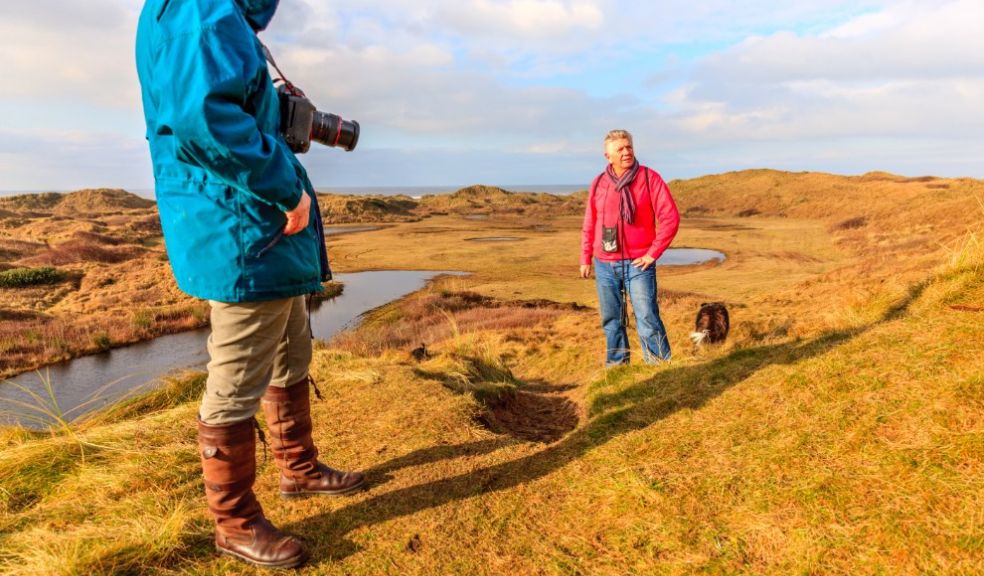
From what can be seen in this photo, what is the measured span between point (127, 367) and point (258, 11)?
487 inches

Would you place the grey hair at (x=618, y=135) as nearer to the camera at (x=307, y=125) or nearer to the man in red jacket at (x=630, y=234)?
the man in red jacket at (x=630, y=234)

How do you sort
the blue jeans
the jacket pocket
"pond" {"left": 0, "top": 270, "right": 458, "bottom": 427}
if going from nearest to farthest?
1. the jacket pocket
2. the blue jeans
3. "pond" {"left": 0, "top": 270, "right": 458, "bottom": 427}

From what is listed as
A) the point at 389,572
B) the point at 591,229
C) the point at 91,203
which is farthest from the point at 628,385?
the point at 91,203

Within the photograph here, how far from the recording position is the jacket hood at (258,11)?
2.55 meters

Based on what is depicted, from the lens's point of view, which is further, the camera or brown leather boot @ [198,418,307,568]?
the camera

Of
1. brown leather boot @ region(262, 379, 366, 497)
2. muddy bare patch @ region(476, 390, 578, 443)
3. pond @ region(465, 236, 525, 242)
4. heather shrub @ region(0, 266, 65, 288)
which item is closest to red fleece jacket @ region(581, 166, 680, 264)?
muddy bare patch @ region(476, 390, 578, 443)

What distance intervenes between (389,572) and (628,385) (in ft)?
11.0

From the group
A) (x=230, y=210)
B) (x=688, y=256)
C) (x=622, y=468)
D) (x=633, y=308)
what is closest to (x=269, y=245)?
(x=230, y=210)

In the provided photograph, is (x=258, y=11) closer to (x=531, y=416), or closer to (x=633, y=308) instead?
(x=531, y=416)

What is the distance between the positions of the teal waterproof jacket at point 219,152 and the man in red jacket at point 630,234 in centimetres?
407

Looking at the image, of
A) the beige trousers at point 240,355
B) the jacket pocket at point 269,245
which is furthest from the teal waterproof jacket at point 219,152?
the beige trousers at point 240,355

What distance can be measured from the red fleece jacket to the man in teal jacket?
3.92 metres

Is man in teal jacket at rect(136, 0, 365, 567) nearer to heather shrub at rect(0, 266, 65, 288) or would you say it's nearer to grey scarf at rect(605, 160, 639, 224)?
grey scarf at rect(605, 160, 639, 224)

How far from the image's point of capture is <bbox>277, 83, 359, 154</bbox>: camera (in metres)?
2.76
